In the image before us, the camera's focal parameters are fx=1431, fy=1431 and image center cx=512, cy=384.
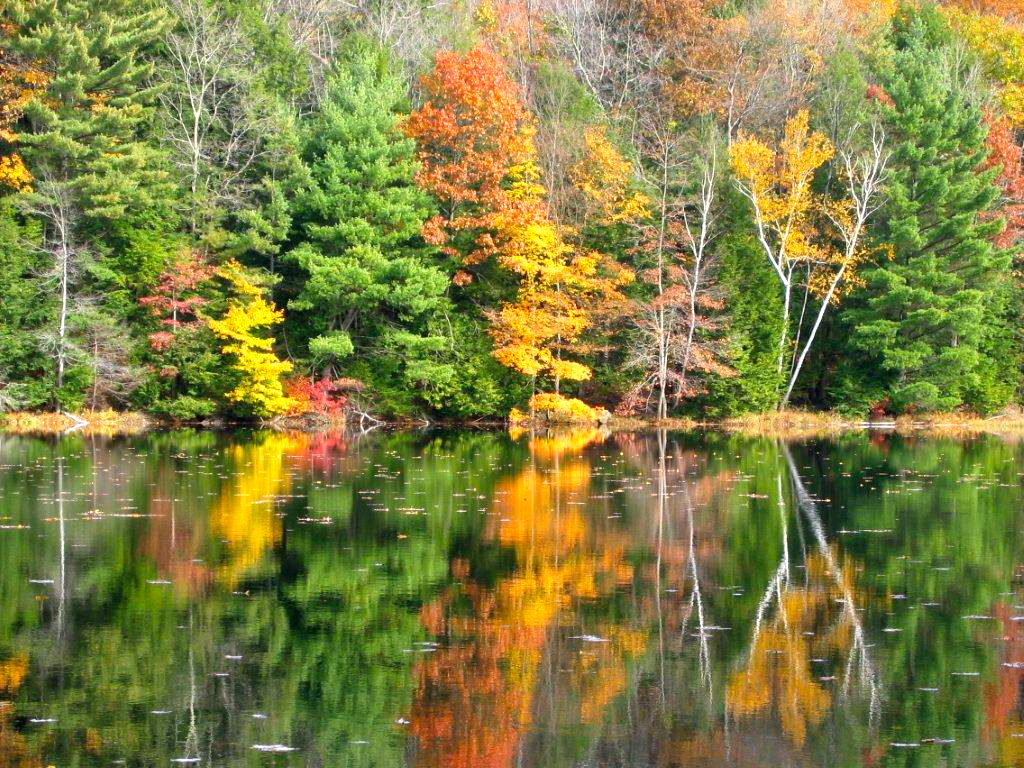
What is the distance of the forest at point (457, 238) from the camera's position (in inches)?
1748

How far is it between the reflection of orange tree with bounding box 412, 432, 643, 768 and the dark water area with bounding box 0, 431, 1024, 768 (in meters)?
0.05

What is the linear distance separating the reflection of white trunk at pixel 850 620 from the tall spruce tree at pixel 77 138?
27212 mm

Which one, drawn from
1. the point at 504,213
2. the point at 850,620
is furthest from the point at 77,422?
the point at 850,620

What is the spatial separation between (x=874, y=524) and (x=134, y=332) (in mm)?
30408

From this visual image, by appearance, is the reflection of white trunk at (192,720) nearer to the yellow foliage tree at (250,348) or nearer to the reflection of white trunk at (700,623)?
the reflection of white trunk at (700,623)

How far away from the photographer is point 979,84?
174 ft

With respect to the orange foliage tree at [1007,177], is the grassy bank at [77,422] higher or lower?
lower

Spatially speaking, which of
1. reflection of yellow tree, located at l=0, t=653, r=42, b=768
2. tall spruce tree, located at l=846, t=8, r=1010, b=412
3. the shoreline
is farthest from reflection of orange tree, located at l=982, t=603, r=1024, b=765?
tall spruce tree, located at l=846, t=8, r=1010, b=412

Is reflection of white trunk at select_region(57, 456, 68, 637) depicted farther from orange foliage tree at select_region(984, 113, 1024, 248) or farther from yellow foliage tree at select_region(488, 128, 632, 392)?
orange foliage tree at select_region(984, 113, 1024, 248)

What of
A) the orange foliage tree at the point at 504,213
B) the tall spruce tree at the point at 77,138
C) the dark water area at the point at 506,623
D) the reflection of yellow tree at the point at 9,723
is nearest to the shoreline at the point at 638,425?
the tall spruce tree at the point at 77,138

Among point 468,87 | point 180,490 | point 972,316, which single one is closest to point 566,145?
point 468,87

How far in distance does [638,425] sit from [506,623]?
111 ft

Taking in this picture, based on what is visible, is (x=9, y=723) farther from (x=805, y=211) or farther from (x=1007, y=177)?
(x=1007, y=177)

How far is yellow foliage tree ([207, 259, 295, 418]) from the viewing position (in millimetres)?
44781
